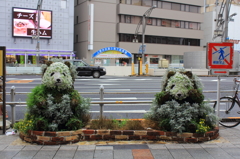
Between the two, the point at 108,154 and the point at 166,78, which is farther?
the point at 166,78

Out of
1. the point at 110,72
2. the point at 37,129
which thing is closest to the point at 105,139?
the point at 37,129

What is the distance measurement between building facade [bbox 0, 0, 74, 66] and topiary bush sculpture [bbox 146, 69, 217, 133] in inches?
1278

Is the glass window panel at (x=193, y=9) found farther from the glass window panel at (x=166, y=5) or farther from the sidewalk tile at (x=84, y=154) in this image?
the sidewalk tile at (x=84, y=154)

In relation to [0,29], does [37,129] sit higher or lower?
lower

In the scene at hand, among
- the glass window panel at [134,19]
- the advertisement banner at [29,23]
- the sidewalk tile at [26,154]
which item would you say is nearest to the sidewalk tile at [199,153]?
the sidewalk tile at [26,154]

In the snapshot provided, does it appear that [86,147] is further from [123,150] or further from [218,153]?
[218,153]

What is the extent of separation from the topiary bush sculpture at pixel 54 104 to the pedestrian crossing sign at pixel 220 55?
3.38 m

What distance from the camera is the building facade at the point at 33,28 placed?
128 ft

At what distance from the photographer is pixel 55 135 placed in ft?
18.5

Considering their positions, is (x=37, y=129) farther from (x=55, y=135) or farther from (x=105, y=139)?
Answer: (x=105, y=139)

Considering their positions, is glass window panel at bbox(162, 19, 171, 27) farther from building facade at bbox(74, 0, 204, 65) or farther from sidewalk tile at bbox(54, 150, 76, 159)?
sidewalk tile at bbox(54, 150, 76, 159)

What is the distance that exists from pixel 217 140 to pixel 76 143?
309cm

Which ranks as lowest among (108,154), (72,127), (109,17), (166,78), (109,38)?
(108,154)

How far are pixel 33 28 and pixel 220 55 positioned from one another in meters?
38.4
